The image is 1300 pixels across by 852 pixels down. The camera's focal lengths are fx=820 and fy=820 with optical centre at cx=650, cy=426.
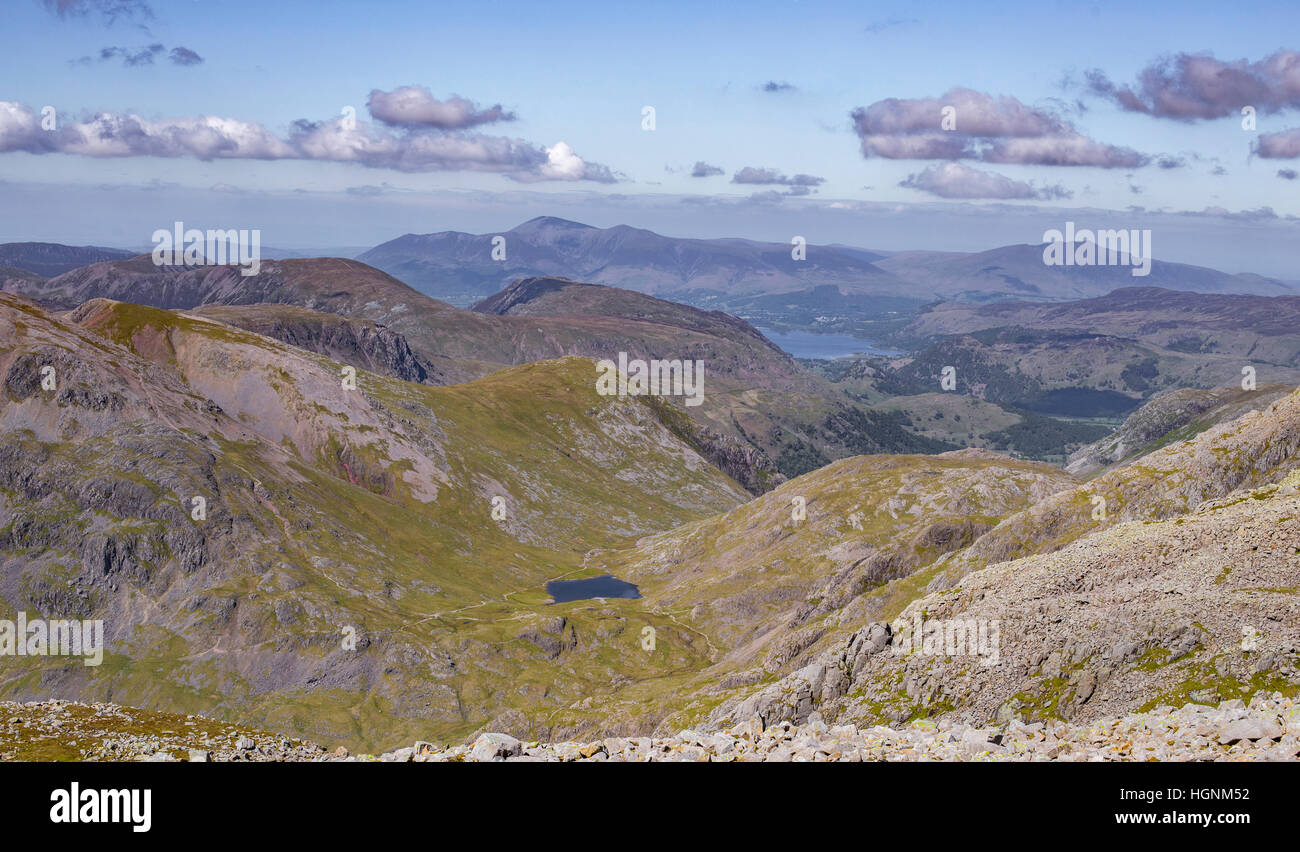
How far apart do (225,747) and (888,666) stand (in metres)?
50.6

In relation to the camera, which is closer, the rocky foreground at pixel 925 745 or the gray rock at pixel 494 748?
the rocky foreground at pixel 925 745

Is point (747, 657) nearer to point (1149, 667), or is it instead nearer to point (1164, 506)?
point (1164, 506)

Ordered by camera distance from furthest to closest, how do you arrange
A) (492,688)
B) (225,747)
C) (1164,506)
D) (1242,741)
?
(492,688), (1164,506), (225,747), (1242,741)

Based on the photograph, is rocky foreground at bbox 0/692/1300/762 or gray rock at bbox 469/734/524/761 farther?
gray rock at bbox 469/734/524/761

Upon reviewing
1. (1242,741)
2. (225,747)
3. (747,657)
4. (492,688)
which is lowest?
(492,688)

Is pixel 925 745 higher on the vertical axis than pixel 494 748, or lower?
lower

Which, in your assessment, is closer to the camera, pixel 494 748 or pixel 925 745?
pixel 494 748
